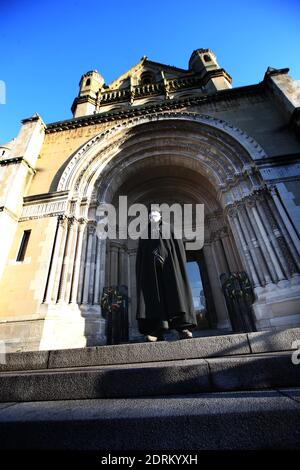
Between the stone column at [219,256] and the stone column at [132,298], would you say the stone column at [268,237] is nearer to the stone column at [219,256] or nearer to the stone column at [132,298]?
the stone column at [219,256]

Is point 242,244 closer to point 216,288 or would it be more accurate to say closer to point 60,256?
point 216,288

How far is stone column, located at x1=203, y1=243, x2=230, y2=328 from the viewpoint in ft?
22.6

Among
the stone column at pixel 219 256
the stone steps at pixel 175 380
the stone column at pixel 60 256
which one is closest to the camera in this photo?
the stone steps at pixel 175 380

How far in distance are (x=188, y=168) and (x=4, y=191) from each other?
22.5ft

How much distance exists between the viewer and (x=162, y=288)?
369cm

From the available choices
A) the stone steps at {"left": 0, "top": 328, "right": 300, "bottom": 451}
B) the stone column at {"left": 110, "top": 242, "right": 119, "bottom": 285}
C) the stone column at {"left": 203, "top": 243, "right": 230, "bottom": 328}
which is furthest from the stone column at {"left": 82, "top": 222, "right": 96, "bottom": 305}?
the stone column at {"left": 203, "top": 243, "right": 230, "bottom": 328}

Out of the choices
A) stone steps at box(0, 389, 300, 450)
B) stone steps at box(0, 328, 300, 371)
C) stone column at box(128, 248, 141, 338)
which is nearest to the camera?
stone steps at box(0, 389, 300, 450)

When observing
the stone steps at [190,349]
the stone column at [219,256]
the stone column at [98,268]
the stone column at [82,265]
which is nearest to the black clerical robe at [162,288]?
the stone steps at [190,349]

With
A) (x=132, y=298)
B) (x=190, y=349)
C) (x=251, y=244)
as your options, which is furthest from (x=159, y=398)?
(x=132, y=298)

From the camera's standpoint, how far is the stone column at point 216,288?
6.89 meters

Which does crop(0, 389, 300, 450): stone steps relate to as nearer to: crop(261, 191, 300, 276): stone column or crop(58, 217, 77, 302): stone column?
crop(58, 217, 77, 302): stone column

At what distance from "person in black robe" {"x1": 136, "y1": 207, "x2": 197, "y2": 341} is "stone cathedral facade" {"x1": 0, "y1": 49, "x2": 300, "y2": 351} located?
9.13 feet

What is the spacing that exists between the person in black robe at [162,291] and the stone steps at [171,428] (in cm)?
184
